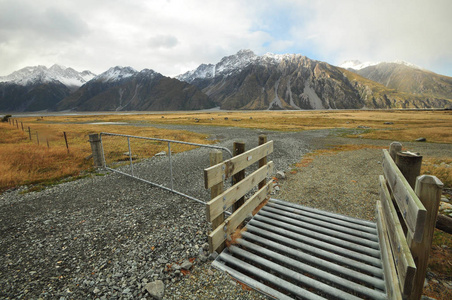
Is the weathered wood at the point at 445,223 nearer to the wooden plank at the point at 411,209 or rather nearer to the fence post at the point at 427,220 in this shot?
the wooden plank at the point at 411,209

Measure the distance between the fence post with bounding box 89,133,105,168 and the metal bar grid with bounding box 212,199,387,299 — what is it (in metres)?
11.2

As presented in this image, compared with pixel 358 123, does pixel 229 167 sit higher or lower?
higher

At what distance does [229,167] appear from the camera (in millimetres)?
5016

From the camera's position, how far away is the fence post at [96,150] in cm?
1276

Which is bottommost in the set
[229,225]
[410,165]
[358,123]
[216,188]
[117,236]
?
[358,123]

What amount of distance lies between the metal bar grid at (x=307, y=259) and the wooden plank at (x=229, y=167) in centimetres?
177

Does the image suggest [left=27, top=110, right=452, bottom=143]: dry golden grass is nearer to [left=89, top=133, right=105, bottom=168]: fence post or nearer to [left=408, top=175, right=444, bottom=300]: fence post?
[left=408, top=175, right=444, bottom=300]: fence post

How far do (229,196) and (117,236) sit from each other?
3522mm

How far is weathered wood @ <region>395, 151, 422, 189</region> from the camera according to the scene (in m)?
3.78

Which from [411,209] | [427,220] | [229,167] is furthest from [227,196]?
[427,220]

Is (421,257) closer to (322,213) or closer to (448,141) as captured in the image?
(322,213)

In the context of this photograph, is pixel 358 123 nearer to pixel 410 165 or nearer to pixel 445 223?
pixel 445 223

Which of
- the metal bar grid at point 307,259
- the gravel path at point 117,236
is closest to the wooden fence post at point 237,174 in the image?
the metal bar grid at point 307,259

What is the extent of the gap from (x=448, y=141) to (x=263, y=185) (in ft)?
108
